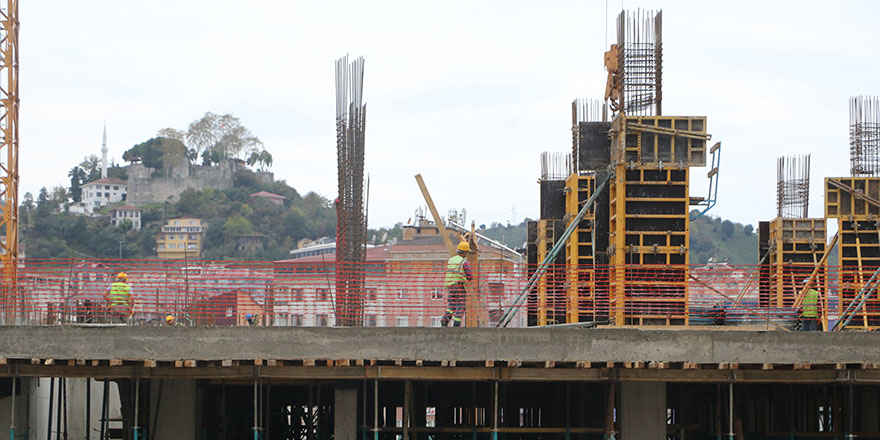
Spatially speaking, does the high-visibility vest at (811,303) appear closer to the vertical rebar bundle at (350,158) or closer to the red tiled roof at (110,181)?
the vertical rebar bundle at (350,158)

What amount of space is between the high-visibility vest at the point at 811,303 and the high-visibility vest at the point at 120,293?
11.9m

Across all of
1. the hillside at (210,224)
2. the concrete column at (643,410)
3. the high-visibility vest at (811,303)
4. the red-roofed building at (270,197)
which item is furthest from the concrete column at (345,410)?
the red-roofed building at (270,197)

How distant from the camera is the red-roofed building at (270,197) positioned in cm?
17641

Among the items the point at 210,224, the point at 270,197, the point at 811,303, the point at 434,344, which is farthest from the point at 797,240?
the point at 270,197

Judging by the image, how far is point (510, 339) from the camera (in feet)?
55.2

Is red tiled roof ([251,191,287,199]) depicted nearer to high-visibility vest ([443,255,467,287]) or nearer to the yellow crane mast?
the yellow crane mast

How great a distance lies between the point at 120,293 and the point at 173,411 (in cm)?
256

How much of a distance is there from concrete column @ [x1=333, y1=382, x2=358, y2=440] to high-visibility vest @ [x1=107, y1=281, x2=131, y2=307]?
13.8 feet

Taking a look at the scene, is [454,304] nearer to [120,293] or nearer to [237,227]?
[120,293]

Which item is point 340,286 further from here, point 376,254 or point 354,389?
point 376,254

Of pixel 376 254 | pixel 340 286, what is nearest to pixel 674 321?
pixel 340 286

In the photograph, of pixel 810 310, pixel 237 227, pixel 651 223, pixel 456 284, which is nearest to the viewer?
pixel 456 284

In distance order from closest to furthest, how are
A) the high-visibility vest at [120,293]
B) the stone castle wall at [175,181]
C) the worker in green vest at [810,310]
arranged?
the high-visibility vest at [120,293], the worker in green vest at [810,310], the stone castle wall at [175,181]

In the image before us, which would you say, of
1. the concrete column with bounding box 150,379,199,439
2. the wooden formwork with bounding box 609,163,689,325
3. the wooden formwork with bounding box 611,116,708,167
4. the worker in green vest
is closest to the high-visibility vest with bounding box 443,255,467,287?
the wooden formwork with bounding box 609,163,689,325
